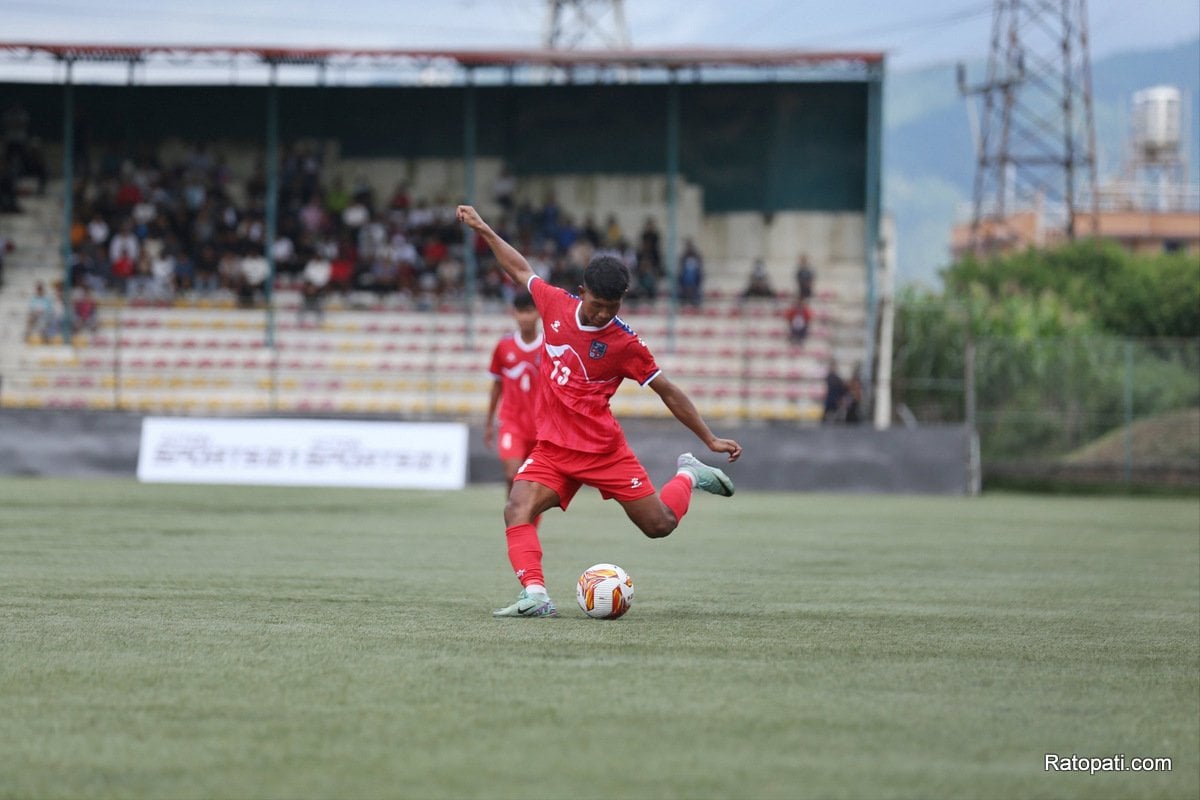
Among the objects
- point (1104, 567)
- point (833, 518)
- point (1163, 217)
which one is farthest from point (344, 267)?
point (1163, 217)

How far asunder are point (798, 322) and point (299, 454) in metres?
10.6

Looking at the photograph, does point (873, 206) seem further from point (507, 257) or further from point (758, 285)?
point (507, 257)

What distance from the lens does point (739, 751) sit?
192 inches

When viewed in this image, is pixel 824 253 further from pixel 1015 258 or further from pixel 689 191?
pixel 1015 258

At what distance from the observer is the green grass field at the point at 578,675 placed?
4598 mm

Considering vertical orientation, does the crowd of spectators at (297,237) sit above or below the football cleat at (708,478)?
above

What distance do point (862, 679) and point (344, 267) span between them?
2718 centimetres

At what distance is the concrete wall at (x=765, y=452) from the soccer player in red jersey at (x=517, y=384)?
10.1 metres

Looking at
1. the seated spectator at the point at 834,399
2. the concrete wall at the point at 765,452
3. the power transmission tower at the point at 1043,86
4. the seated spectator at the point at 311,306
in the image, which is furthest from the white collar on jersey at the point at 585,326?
the power transmission tower at the point at 1043,86

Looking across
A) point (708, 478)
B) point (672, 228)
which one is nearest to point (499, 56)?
point (672, 228)

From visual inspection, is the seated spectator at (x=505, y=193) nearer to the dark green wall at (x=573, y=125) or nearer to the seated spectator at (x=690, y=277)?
the dark green wall at (x=573, y=125)

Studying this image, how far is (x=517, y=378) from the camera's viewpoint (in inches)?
567

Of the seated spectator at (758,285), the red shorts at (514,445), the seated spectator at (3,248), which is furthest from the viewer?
the seated spectator at (3,248)

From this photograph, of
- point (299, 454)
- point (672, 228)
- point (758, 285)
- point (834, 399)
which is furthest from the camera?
point (758, 285)
